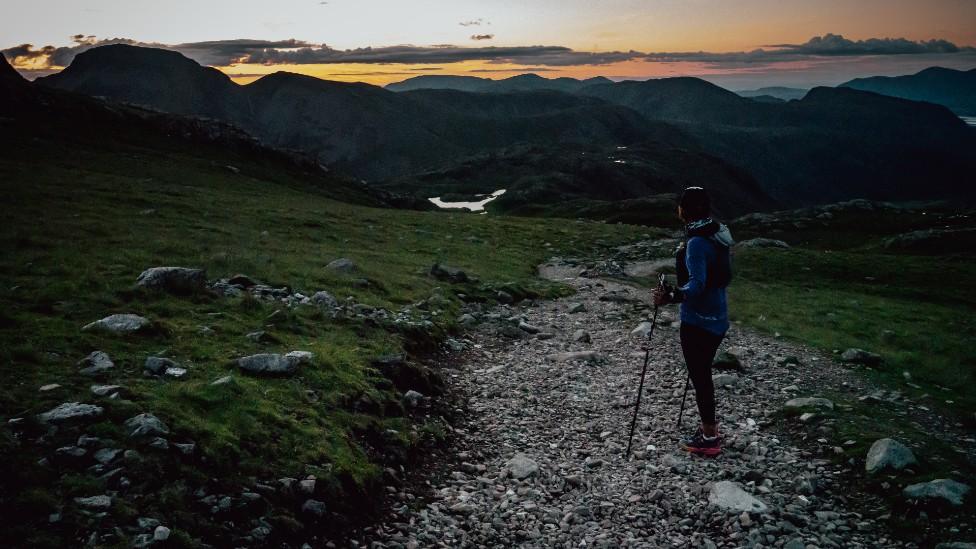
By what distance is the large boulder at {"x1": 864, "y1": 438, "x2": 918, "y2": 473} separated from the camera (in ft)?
32.5

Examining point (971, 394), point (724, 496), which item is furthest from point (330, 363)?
point (971, 394)

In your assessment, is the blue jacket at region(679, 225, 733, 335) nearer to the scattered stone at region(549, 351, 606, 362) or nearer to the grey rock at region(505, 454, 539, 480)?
A: the grey rock at region(505, 454, 539, 480)

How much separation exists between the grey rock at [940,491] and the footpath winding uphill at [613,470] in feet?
3.22

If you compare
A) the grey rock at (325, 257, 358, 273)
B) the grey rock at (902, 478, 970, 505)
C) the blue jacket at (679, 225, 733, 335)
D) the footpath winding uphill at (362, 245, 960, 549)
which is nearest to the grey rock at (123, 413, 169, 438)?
the footpath winding uphill at (362, 245, 960, 549)

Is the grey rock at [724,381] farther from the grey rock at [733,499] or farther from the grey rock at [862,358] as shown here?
the grey rock at [862,358]

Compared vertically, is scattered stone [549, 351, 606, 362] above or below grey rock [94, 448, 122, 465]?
below

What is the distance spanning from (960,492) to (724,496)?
11.6ft

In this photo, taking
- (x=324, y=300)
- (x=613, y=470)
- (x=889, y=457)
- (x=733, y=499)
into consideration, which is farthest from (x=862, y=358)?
(x=324, y=300)

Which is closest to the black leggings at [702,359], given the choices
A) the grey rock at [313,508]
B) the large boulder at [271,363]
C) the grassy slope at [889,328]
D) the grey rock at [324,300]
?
the grassy slope at [889,328]

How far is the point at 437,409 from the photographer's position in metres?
12.7

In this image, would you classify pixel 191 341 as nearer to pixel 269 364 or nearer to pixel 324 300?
pixel 269 364

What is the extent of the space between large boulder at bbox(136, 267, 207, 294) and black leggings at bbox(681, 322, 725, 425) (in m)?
13.4

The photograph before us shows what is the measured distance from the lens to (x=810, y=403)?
13.3 metres

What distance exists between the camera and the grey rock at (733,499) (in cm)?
927
